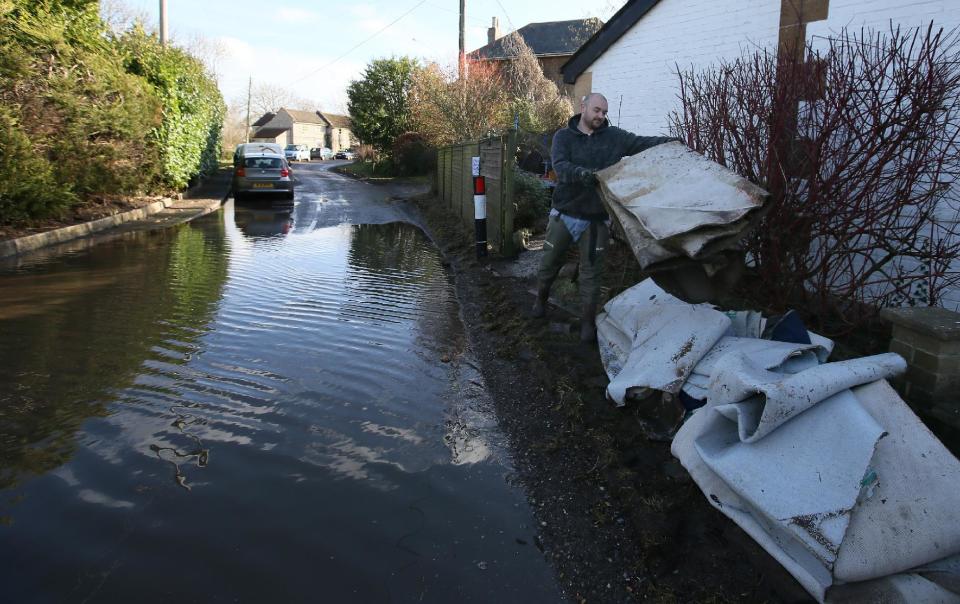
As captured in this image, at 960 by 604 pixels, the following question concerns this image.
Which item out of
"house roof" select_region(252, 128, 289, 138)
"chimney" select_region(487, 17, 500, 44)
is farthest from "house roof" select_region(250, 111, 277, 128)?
"chimney" select_region(487, 17, 500, 44)

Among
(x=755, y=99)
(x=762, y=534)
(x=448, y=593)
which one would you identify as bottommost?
(x=448, y=593)

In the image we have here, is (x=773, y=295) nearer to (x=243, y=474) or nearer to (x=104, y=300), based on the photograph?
(x=243, y=474)

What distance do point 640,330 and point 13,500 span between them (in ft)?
11.6

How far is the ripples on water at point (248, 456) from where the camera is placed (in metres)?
2.71

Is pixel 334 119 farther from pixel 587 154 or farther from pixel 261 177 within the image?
pixel 587 154

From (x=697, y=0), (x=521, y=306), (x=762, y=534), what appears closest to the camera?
(x=762, y=534)

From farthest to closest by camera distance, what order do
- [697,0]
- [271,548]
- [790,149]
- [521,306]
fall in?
1. [697,0]
2. [521,306]
3. [790,149]
4. [271,548]

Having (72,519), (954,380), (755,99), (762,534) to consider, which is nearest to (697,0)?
(755,99)

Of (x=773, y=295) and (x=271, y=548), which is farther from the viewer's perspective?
(x=773, y=295)

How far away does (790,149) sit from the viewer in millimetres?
4902

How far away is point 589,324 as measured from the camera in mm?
5367

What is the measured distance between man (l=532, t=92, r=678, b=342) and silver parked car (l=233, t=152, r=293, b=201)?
16.6 m

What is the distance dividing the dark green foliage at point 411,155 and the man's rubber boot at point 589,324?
87.9 ft

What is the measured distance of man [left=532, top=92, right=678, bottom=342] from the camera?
5070mm
